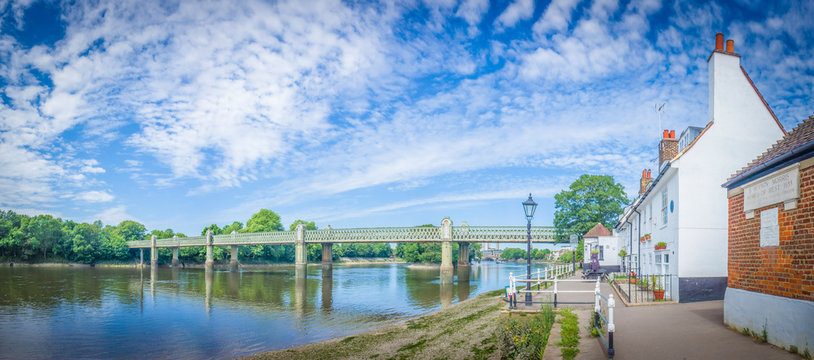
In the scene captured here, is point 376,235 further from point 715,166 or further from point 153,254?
point 153,254

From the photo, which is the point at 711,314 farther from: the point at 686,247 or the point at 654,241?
the point at 654,241

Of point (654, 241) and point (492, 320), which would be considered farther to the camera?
point (654, 241)

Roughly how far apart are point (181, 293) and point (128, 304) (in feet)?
30.9

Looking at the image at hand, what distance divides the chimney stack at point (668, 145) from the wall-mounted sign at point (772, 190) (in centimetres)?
1822

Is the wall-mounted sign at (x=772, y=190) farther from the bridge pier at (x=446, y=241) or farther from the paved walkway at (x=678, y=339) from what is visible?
the bridge pier at (x=446, y=241)

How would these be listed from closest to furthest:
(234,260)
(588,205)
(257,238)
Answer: (588,205), (257,238), (234,260)

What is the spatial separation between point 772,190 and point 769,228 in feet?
2.60

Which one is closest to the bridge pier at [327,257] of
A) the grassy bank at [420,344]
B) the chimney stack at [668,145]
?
the grassy bank at [420,344]

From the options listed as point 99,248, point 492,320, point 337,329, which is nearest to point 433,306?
point 337,329

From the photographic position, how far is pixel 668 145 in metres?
27.6

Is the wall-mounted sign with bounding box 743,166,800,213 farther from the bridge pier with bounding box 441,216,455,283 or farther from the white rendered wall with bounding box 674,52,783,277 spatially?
the bridge pier with bounding box 441,216,455,283

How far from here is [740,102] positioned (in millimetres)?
16594

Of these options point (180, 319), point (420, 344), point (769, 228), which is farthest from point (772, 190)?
point (180, 319)

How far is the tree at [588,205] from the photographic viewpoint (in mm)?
53500
